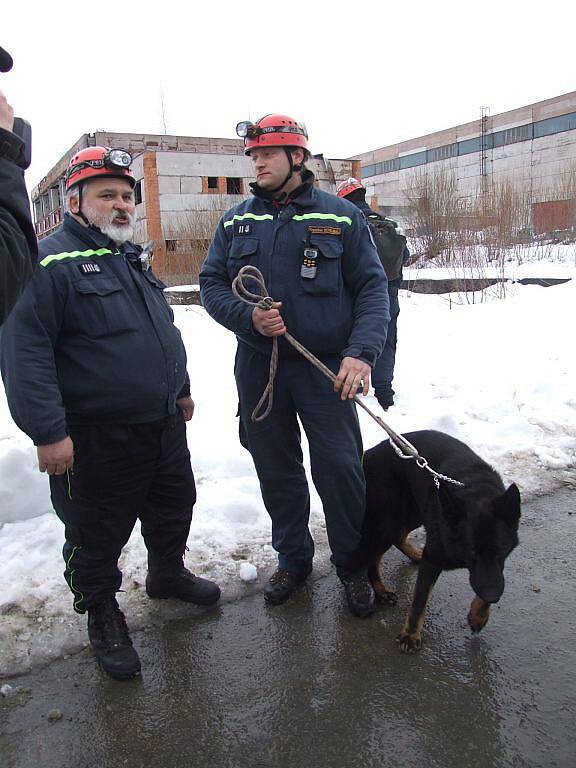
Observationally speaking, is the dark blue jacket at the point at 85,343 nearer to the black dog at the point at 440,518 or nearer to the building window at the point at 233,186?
the black dog at the point at 440,518

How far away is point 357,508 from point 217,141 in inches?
1483

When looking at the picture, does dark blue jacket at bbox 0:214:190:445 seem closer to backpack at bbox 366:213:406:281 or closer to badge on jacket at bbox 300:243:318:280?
badge on jacket at bbox 300:243:318:280

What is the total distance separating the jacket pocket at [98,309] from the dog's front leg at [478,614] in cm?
204

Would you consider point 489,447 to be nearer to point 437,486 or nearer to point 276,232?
point 437,486

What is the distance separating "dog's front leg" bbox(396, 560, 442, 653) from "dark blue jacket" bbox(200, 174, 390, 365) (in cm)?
103

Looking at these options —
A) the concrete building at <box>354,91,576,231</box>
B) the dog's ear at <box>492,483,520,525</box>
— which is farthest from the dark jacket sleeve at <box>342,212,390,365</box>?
the concrete building at <box>354,91,576,231</box>

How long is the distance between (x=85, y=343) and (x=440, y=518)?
1.75 metres

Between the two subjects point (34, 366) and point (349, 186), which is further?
point (349, 186)

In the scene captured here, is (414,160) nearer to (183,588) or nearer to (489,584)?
(183,588)

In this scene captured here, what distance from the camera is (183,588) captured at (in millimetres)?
3096

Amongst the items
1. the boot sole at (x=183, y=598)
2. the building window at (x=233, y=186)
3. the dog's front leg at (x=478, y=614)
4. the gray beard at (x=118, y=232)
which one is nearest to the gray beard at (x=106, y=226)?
the gray beard at (x=118, y=232)

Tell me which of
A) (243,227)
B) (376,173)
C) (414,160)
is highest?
(414,160)

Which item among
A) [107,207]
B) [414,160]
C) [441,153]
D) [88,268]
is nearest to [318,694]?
[88,268]

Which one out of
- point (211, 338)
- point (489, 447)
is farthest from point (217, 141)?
point (489, 447)
